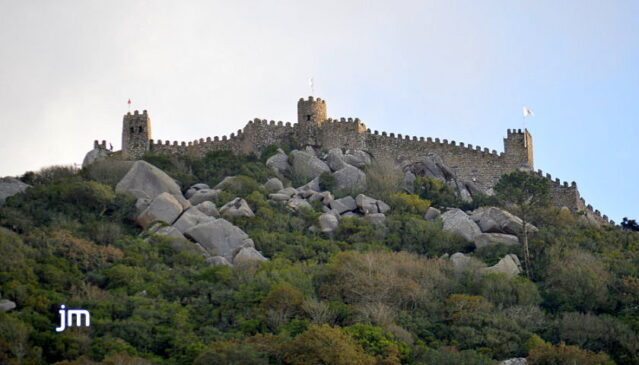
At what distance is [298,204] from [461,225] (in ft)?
23.8

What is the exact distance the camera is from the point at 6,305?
4688 centimetres

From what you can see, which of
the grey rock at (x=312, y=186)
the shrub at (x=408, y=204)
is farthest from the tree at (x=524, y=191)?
the grey rock at (x=312, y=186)

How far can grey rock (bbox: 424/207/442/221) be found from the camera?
61.9 m

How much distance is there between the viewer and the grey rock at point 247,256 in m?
54.7

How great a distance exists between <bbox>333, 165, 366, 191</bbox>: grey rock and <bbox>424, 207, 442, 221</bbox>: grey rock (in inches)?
136

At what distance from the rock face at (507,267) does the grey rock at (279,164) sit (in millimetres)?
13711

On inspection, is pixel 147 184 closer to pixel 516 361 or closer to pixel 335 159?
pixel 335 159

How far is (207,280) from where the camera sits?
5225 centimetres

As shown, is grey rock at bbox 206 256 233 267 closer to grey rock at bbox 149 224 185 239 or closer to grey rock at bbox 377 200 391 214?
grey rock at bbox 149 224 185 239

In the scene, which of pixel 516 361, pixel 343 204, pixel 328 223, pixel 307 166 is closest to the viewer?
pixel 516 361

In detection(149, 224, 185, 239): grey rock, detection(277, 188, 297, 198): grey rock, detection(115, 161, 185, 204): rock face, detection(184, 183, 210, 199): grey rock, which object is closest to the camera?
detection(149, 224, 185, 239): grey rock

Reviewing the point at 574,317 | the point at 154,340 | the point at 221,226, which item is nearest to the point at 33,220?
the point at 221,226

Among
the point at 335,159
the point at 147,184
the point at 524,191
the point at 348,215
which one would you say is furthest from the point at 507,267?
the point at 147,184

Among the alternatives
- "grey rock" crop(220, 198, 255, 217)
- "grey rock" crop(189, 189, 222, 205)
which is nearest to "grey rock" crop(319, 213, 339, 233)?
"grey rock" crop(220, 198, 255, 217)
